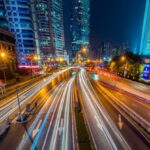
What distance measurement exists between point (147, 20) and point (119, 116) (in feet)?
666

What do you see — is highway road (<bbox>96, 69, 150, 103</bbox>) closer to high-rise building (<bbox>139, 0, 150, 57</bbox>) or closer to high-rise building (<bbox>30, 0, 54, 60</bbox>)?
high-rise building (<bbox>30, 0, 54, 60</bbox>)

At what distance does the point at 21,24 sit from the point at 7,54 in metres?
38.3

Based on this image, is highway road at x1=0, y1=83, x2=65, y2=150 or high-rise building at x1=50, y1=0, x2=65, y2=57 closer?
highway road at x1=0, y1=83, x2=65, y2=150

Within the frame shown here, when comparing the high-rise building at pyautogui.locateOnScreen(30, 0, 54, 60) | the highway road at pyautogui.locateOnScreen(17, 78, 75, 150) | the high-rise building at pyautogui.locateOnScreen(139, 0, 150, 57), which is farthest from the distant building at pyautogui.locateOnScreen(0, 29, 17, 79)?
the high-rise building at pyautogui.locateOnScreen(139, 0, 150, 57)

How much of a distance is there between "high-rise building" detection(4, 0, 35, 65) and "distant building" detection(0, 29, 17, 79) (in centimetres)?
2334

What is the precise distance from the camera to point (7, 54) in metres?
49.7

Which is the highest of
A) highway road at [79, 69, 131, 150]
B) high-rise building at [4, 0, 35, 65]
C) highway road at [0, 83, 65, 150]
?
high-rise building at [4, 0, 35, 65]

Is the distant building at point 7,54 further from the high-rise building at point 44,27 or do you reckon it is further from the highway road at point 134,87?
the high-rise building at point 44,27

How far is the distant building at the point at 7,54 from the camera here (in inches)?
1789

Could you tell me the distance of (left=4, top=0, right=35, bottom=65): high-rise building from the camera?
73188 mm

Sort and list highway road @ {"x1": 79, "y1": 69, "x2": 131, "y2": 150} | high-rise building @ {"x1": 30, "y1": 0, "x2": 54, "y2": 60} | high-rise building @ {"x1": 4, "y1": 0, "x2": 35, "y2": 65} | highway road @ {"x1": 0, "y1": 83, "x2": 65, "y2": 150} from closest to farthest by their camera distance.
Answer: highway road @ {"x1": 79, "y1": 69, "x2": 131, "y2": 150}, highway road @ {"x1": 0, "y1": 83, "x2": 65, "y2": 150}, high-rise building @ {"x1": 4, "y1": 0, "x2": 35, "y2": 65}, high-rise building @ {"x1": 30, "y1": 0, "x2": 54, "y2": 60}

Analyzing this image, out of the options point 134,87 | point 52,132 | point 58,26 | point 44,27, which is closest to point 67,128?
point 52,132

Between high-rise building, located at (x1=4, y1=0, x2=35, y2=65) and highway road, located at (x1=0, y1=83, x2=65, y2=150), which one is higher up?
high-rise building, located at (x1=4, y1=0, x2=35, y2=65)

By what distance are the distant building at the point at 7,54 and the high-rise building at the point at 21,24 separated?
23344 mm
